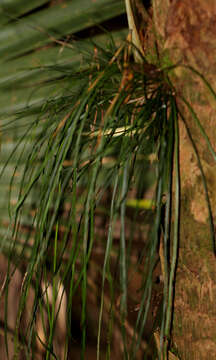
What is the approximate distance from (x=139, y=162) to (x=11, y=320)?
0.74 meters

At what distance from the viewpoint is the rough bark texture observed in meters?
0.50

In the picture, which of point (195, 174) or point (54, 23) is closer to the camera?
point (195, 174)

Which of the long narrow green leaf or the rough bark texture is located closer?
the rough bark texture

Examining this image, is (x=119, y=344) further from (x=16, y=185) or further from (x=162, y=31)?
(x=162, y=31)

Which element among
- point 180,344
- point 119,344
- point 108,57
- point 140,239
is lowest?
point 119,344

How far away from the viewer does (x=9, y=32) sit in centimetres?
95

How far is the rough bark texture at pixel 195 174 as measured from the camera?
0.50 meters

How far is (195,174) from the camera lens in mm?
510

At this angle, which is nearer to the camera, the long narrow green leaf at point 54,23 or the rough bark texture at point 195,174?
the rough bark texture at point 195,174

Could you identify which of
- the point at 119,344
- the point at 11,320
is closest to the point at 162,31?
the point at 119,344

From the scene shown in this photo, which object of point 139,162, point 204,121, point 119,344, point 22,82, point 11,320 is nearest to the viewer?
point 204,121

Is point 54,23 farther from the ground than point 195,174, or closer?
farther from the ground

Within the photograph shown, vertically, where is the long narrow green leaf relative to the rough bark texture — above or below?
above

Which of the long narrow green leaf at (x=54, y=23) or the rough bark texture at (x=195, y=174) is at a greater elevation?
the long narrow green leaf at (x=54, y=23)
